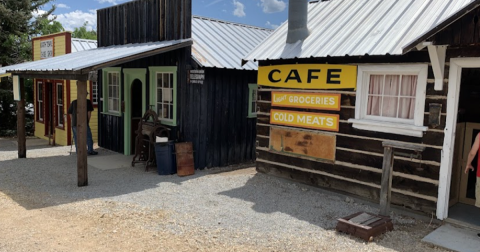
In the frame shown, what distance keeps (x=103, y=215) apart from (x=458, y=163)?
20.2ft

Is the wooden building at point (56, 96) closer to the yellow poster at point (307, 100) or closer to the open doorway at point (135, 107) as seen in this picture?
the open doorway at point (135, 107)

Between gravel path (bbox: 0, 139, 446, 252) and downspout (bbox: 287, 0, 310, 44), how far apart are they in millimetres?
3198

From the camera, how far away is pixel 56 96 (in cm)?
1434

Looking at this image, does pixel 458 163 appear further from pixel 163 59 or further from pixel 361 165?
pixel 163 59

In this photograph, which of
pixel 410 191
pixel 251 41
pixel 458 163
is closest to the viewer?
pixel 410 191

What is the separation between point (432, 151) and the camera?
6047 mm

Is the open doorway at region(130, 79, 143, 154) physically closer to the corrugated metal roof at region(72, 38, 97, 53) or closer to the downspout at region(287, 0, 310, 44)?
the corrugated metal roof at region(72, 38, 97, 53)

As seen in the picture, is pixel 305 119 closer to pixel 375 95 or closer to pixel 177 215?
pixel 375 95

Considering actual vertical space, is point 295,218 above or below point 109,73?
below

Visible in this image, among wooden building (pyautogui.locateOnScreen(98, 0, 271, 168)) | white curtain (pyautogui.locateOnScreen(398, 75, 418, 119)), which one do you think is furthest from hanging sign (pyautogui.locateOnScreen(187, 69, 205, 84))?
white curtain (pyautogui.locateOnScreen(398, 75, 418, 119))

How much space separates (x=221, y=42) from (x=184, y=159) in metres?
3.59

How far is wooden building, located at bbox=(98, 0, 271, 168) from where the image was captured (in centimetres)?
948

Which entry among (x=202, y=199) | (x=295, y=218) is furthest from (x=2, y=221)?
(x=295, y=218)

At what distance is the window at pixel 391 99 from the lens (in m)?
6.16
